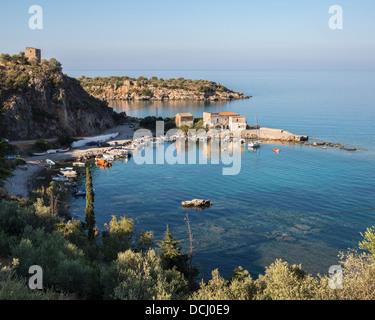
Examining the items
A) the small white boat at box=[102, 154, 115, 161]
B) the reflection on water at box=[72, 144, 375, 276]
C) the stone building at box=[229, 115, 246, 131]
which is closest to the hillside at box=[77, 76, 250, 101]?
the stone building at box=[229, 115, 246, 131]

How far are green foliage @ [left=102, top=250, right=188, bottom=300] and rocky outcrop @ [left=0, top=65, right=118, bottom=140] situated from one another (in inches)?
1682

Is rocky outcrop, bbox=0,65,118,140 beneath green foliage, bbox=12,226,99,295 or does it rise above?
above

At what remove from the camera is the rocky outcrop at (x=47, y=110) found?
52906mm

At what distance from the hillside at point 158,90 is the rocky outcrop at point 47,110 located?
91.0m

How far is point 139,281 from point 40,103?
177 ft

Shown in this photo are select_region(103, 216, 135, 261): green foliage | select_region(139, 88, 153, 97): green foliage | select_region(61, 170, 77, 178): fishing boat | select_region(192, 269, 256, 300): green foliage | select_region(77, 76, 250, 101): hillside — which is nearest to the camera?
select_region(192, 269, 256, 300): green foliage

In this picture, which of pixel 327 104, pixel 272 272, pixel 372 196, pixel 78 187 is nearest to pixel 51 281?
pixel 272 272

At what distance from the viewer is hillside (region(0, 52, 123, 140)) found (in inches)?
2098

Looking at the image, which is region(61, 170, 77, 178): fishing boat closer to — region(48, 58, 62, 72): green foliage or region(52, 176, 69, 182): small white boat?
region(52, 176, 69, 182): small white boat

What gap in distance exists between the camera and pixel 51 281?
40.9 ft

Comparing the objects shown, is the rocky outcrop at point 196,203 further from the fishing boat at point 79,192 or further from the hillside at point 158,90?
the hillside at point 158,90

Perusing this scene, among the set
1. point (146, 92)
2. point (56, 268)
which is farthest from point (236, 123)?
point (146, 92)

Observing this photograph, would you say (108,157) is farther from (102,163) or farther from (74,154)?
(74,154)

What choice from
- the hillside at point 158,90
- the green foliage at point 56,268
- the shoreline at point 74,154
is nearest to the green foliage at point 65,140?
the shoreline at point 74,154
